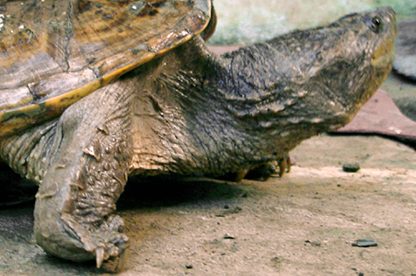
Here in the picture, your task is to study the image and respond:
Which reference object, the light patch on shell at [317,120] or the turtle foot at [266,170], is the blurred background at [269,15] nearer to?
the turtle foot at [266,170]

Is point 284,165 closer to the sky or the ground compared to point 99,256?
closer to the ground

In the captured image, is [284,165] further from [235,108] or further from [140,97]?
[140,97]

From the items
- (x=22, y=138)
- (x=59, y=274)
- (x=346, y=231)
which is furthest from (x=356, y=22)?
(x=59, y=274)

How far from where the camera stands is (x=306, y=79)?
304 cm

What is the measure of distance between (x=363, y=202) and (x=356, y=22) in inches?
29.8

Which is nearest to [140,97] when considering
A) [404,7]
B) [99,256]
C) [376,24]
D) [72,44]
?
[72,44]

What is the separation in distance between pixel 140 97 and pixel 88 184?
53cm

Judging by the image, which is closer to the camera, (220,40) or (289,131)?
(289,131)

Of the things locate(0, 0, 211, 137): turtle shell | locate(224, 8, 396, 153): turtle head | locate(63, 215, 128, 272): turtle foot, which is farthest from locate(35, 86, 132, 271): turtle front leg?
locate(224, 8, 396, 153): turtle head

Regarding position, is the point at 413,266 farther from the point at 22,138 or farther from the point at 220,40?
the point at 220,40

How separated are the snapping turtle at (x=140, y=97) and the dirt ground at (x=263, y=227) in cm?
14

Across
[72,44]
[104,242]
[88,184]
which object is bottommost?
[104,242]

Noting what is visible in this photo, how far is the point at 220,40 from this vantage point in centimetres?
650

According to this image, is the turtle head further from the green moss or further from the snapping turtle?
the green moss
